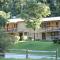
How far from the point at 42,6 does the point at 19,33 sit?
53.9 ft

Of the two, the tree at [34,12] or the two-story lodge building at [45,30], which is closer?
Answer: the tree at [34,12]

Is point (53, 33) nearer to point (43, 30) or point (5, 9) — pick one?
point (43, 30)

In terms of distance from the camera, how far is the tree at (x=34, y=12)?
47.7m

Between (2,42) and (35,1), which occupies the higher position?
(35,1)

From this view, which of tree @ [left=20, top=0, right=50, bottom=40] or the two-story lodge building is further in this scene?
the two-story lodge building

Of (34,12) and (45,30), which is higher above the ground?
(34,12)

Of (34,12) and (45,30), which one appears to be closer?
(34,12)

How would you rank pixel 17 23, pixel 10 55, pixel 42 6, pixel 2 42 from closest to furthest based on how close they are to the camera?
1. pixel 10 55
2. pixel 2 42
3. pixel 42 6
4. pixel 17 23

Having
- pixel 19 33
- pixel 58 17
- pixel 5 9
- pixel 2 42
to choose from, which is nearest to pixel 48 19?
pixel 58 17

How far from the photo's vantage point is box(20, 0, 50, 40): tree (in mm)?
47703

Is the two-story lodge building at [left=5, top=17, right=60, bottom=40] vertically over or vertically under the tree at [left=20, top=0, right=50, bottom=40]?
under

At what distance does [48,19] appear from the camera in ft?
204

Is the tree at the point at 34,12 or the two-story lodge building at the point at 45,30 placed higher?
the tree at the point at 34,12

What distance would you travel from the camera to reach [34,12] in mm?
48750
